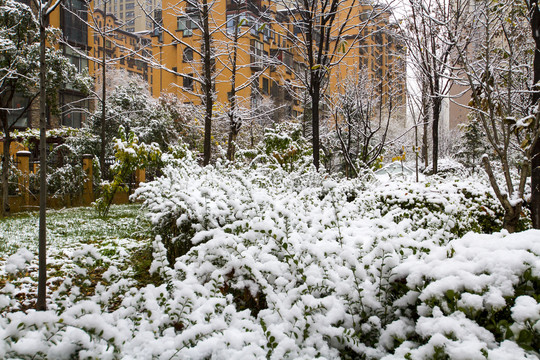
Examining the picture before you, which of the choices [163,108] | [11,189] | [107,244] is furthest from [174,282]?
[163,108]

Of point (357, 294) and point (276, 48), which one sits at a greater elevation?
point (276, 48)

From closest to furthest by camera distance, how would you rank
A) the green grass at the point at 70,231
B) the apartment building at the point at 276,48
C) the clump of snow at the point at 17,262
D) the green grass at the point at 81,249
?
the clump of snow at the point at 17,262
the green grass at the point at 81,249
the green grass at the point at 70,231
the apartment building at the point at 276,48

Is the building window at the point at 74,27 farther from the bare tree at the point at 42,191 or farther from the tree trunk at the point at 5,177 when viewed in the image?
the bare tree at the point at 42,191

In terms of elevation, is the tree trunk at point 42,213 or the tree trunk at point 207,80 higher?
the tree trunk at point 207,80

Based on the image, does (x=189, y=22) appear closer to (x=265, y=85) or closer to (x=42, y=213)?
(x=265, y=85)

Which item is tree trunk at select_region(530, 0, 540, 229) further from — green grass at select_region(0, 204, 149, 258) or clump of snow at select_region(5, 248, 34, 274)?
green grass at select_region(0, 204, 149, 258)

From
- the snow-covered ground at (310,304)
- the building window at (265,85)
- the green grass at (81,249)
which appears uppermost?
the building window at (265,85)

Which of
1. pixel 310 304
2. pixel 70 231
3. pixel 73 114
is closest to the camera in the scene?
pixel 310 304

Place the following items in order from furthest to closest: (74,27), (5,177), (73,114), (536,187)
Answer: (73,114) → (74,27) → (5,177) → (536,187)

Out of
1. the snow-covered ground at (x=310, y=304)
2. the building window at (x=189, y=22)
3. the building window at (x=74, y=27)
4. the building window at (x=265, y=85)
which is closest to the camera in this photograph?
the snow-covered ground at (x=310, y=304)

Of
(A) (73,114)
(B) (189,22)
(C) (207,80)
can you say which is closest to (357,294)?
(C) (207,80)

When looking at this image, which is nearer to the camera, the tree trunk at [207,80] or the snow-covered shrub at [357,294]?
the snow-covered shrub at [357,294]

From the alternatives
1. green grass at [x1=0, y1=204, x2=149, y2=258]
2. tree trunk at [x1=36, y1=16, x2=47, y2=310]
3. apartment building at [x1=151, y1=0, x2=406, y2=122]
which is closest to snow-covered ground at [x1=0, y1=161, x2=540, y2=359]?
tree trunk at [x1=36, y1=16, x2=47, y2=310]

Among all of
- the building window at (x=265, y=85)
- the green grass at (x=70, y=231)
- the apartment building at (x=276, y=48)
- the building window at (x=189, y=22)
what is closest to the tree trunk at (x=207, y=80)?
the apartment building at (x=276, y=48)
